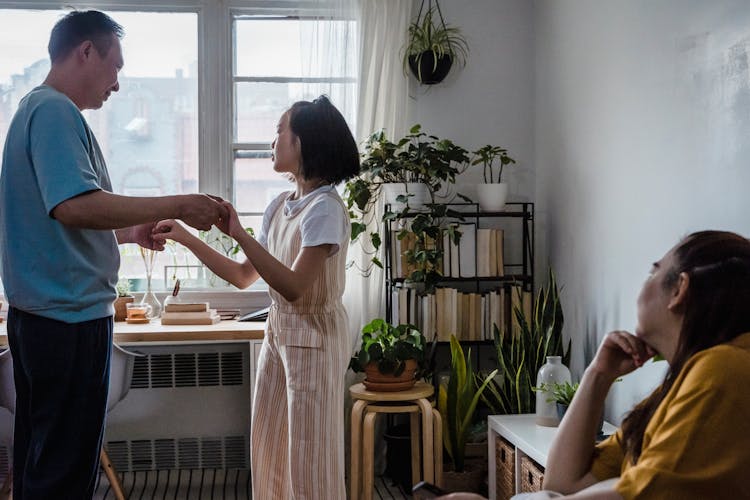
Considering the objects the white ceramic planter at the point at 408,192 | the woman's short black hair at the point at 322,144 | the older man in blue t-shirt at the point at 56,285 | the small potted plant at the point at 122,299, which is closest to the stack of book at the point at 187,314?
the small potted plant at the point at 122,299

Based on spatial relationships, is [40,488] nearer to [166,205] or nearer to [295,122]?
[166,205]

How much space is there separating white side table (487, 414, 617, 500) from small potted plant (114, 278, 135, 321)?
1.80 meters

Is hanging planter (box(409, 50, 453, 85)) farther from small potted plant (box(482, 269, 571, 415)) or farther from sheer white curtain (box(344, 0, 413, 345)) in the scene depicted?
small potted plant (box(482, 269, 571, 415))

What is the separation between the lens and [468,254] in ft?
13.9

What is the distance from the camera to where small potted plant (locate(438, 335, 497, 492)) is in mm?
3902

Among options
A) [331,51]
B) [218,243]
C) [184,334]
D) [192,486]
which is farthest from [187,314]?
[331,51]

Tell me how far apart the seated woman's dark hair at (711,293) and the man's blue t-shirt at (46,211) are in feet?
4.22

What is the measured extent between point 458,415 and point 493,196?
3.53ft

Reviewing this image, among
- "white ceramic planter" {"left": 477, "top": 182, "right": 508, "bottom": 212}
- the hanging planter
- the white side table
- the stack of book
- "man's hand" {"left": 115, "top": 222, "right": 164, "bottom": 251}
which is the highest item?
the hanging planter

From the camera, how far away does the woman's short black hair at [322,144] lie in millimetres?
2637

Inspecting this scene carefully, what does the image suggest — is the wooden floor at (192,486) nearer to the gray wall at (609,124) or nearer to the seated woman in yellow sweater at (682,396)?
the gray wall at (609,124)

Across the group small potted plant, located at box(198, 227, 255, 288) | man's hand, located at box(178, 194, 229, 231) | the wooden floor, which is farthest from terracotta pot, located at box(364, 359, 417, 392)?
man's hand, located at box(178, 194, 229, 231)

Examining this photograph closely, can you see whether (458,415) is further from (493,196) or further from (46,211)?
(46,211)

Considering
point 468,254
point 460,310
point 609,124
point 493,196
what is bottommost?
point 460,310
